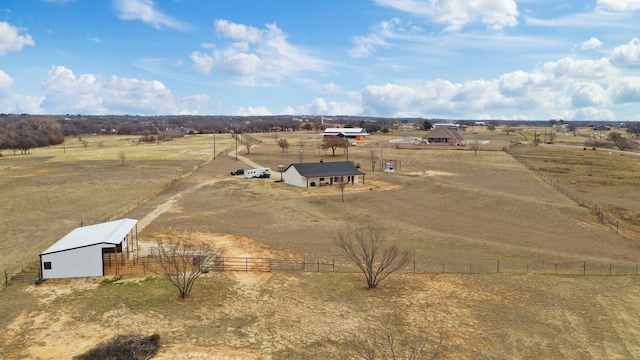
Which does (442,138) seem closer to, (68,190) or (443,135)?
(443,135)

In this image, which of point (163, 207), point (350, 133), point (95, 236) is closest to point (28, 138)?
point (350, 133)

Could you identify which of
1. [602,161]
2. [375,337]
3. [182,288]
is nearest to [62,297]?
[182,288]

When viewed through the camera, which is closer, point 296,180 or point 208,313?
point 208,313

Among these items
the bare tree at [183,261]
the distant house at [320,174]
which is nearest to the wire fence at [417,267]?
the bare tree at [183,261]

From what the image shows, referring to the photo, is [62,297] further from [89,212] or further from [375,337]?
[89,212]

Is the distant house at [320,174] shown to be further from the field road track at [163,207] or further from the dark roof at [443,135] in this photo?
the dark roof at [443,135]

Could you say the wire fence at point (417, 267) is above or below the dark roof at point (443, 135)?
below
